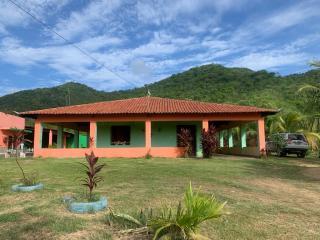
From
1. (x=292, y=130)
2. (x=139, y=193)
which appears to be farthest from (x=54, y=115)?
(x=292, y=130)

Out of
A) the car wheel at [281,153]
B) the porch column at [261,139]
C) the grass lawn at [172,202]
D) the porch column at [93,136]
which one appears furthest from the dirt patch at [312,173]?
the porch column at [93,136]

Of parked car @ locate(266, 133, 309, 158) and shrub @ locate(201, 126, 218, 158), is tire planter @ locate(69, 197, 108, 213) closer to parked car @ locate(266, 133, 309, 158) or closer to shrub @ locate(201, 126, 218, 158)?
shrub @ locate(201, 126, 218, 158)

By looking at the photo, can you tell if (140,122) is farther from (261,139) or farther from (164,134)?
(261,139)

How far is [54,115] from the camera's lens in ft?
72.3

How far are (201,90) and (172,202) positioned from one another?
36.4 meters

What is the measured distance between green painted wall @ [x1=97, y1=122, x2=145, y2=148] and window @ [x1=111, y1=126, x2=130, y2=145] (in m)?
0.23

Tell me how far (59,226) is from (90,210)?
94 centimetres

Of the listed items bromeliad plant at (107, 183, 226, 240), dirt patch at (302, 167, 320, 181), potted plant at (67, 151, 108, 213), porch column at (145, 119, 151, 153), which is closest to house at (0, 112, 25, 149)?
porch column at (145, 119, 151, 153)

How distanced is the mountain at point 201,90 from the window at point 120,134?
1306 centimetres

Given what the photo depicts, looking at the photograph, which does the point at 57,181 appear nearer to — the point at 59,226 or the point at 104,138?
the point at 59,226

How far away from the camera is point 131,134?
24.1 metres

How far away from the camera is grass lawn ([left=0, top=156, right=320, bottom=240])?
17.6 feet

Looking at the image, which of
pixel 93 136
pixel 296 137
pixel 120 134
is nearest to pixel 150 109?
pixel 120 134

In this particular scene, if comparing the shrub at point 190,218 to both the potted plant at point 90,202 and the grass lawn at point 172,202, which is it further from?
the potted plant at point 90,202
